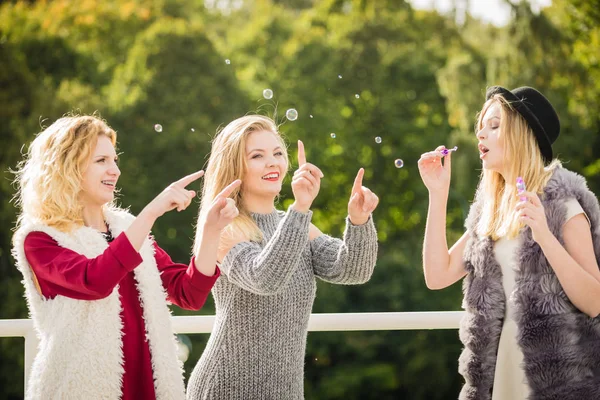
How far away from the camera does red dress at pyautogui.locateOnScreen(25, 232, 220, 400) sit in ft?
7.45

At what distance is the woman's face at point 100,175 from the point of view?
8.17ft

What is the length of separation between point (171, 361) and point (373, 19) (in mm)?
17028

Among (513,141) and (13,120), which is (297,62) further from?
(513,141)

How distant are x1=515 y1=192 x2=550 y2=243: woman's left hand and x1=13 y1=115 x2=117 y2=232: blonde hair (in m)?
1.43

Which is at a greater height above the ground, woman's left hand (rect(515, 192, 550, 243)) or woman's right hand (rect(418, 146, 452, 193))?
woman's right hand (rect(418, 146, 452, 193))

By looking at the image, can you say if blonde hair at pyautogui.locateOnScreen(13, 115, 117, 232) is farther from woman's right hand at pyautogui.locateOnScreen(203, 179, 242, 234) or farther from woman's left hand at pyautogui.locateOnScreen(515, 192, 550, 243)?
woman's left hand at pyautogui.locateOnScreen(515, 192, 550, 243)

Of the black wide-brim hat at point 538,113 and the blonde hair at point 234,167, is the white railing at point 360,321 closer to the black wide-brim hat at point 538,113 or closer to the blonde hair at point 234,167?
the blonde hair at point 234,167

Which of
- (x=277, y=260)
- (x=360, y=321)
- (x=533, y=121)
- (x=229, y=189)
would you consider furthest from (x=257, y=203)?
(x=533, y=121)

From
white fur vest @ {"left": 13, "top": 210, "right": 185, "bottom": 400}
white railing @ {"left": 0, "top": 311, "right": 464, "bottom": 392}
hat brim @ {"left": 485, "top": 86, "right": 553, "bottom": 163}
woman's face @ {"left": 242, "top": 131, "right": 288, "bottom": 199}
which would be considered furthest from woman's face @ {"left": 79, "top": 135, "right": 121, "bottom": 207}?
hat brim @ {"left": 485, "top": 86, "right": 553, "bottom": 163}

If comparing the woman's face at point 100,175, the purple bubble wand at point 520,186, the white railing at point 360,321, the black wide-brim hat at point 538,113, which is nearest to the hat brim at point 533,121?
the black wide-brim hat at point 538,113

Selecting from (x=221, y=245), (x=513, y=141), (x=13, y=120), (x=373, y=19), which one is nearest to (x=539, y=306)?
(x=513, y=141)

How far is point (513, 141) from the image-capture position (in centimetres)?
266

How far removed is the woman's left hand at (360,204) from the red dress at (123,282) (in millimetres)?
506

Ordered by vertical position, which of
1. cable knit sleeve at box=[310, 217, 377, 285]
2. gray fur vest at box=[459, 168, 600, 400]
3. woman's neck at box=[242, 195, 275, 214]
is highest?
woman's neck at box=[242, 195, 275, 214]
